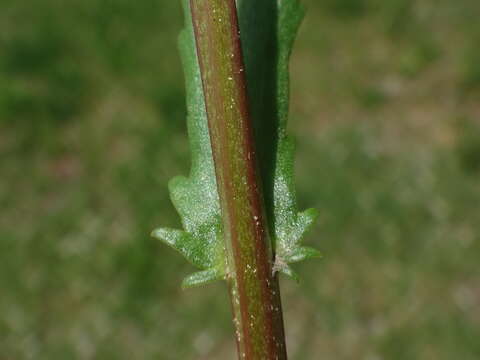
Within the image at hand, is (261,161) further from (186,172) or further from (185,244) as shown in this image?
(186,172)

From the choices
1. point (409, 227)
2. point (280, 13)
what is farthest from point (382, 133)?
point (280, 13)

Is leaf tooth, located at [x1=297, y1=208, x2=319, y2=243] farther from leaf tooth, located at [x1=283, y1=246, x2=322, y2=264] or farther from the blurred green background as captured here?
the blurred green background

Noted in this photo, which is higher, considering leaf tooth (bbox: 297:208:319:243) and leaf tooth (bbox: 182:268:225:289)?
leaf tooth (bbox: 297:208:319:243)

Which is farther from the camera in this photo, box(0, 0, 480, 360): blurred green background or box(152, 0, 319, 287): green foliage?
box(0, 0, 480, 360): blurred green background

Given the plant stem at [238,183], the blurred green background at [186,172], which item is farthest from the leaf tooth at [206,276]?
the blurred green background at [186,172]

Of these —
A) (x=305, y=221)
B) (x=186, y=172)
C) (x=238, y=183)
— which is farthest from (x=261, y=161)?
(x=186, y=172)

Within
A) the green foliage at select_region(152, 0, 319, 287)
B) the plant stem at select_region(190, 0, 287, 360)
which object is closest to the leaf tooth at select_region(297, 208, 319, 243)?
the green foliage at select_region(152, 0, 319, 287)

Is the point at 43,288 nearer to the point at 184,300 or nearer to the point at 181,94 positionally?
the point at 184,300

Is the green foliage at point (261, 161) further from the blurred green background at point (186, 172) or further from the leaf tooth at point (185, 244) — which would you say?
the blurred green background at point (186, 172)
